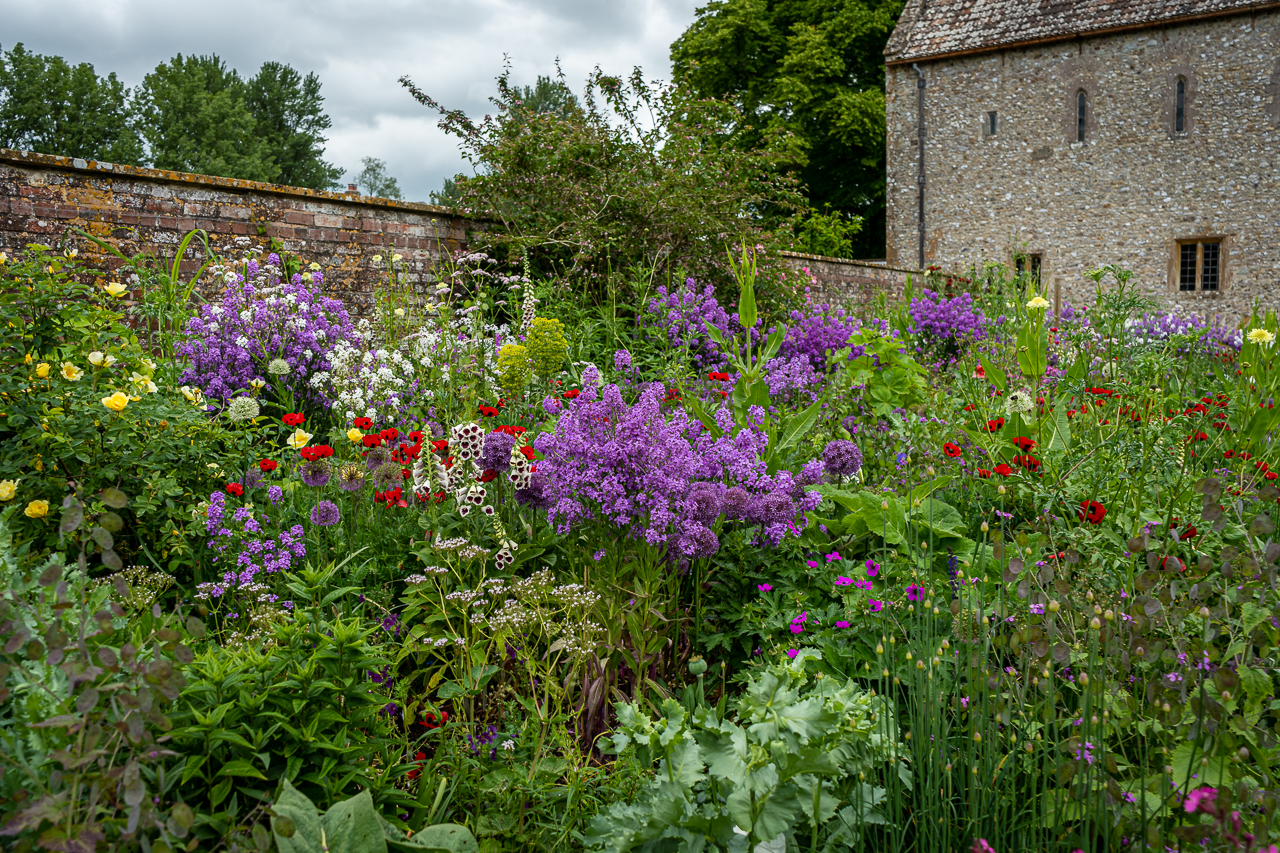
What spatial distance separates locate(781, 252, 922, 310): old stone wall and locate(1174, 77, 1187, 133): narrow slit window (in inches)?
315

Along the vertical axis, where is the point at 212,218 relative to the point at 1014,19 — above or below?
below

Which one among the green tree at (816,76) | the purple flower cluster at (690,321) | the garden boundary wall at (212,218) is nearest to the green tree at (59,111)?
the green tree at (816,76)

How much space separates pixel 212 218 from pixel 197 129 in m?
32.4

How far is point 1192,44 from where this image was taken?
53.2ft

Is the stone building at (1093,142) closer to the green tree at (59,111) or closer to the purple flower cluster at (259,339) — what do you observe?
the purple flower cluster at (259,339)

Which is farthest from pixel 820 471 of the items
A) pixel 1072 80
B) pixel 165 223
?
pixel 1072 80

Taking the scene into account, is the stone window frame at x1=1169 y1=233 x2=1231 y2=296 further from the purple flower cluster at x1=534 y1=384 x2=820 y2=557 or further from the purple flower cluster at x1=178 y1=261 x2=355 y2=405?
the purple flower cluster at x1=534 y1=384 x2=820 y2=557

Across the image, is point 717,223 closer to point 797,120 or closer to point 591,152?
point 591,152

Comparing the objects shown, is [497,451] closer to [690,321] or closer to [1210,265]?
[690,321]

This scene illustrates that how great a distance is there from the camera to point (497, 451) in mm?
2533

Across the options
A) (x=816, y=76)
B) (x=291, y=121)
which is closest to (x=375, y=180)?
(x=291, y=121)

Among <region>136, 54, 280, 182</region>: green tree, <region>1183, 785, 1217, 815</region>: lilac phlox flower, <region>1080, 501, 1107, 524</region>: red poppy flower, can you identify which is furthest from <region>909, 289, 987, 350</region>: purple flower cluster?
<region>136, 54, 280, 182</region>: green tree

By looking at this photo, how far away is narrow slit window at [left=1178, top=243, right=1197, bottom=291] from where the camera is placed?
16797mm

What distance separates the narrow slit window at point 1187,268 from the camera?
661 inches
